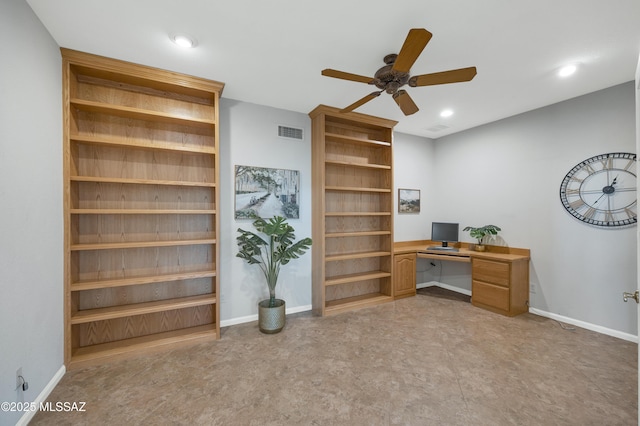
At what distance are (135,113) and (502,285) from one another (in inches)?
191

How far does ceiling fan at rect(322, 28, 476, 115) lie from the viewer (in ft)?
5.20

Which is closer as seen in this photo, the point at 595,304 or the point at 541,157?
the point at 595,304

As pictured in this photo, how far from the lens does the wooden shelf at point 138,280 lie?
2.39 m

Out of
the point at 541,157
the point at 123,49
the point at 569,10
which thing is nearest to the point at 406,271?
the point at 541,157

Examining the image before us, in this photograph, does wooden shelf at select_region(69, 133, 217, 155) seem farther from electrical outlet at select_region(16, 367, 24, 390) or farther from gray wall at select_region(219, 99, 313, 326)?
electrical outlet at select_region(16, 367, 24, 390)

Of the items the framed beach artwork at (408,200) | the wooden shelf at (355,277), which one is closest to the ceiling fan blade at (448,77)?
the wooden shelf at (355,277)

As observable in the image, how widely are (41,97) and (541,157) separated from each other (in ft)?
17.8

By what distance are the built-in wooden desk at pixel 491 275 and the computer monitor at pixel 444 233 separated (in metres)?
0.25

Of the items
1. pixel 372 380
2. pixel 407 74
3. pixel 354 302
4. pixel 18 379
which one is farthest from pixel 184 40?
pixel 354 302

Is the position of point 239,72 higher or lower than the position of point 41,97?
higher

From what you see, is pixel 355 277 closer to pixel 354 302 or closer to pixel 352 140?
pixel 354 302

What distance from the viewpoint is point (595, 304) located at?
121 inches

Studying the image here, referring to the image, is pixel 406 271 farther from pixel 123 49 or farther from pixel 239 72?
pixel 123 49

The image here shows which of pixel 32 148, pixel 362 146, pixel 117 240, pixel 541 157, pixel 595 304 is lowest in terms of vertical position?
pixel 595 304
